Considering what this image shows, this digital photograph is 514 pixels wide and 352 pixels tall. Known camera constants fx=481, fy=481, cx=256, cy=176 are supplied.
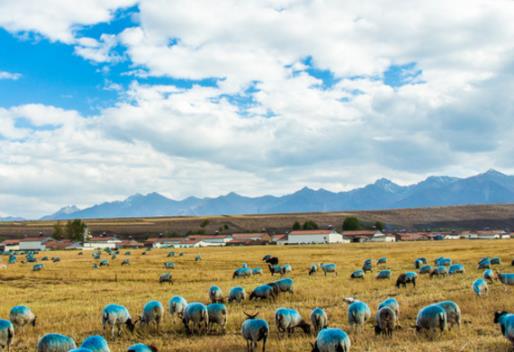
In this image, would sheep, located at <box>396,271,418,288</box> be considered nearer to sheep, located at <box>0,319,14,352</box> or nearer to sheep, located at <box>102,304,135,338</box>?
sheep, located at <box>102,304,135,338</box>

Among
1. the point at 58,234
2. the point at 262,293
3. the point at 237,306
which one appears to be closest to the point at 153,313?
the point at 237,306

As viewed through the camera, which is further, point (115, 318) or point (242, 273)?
point (242, 273)

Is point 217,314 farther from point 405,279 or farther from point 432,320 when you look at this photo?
point 405,279

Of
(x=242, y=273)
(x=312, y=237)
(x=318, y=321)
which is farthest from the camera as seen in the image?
(x=312, y=237)

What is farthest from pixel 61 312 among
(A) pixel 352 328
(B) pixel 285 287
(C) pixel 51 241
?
(C) pixel 51 241

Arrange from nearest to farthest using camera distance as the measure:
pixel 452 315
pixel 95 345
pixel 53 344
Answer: pixel 95 345, pixel 53 344, pixel 452 315

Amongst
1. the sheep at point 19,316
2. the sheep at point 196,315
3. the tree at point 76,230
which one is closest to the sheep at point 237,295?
the sheep at point 196,315

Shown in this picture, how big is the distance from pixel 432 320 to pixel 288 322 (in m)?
4.35

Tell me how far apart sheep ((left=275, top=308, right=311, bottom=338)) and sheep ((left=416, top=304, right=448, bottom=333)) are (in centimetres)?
350

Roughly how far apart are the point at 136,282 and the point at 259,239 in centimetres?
10839

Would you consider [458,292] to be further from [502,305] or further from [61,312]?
[61,312]

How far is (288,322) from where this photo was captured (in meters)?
15.3

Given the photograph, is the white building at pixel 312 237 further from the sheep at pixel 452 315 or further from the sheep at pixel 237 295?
the sheep at pixel 452 315

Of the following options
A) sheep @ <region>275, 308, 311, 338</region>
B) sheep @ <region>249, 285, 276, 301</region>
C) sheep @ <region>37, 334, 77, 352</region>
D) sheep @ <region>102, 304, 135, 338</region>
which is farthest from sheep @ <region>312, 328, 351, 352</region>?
sheep @ <region>249, 285, 276, 301</region>
